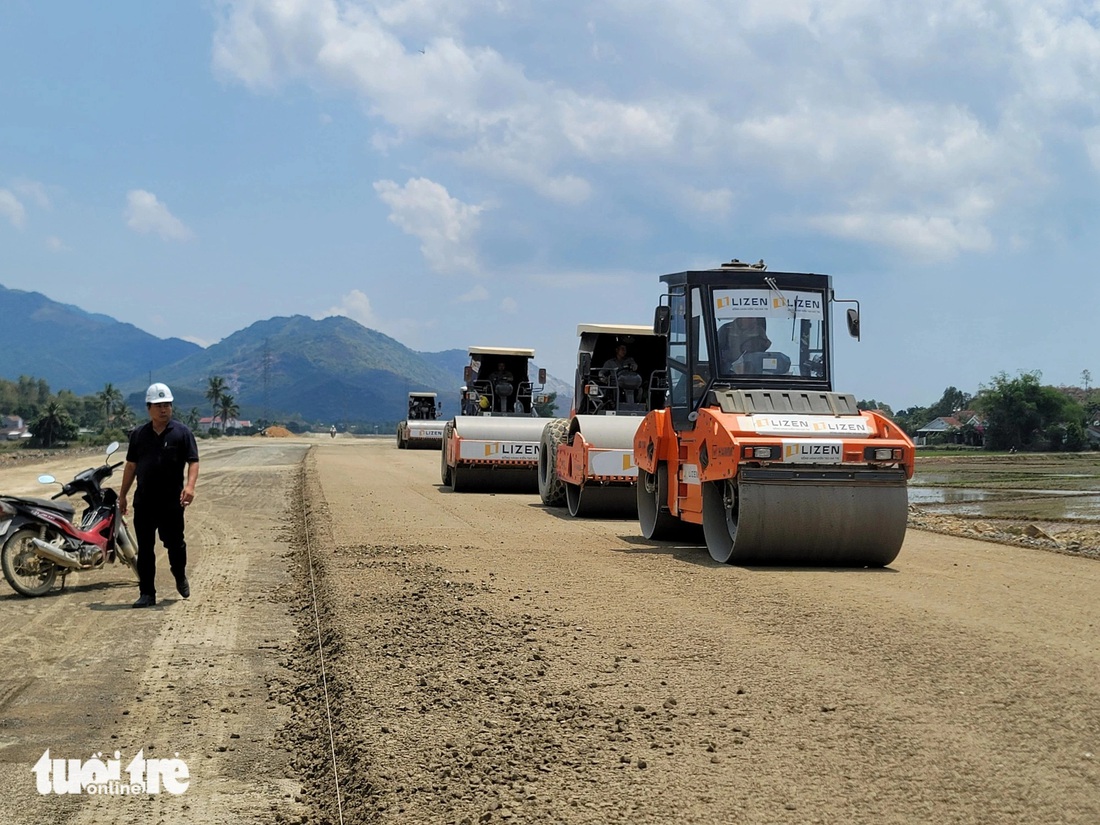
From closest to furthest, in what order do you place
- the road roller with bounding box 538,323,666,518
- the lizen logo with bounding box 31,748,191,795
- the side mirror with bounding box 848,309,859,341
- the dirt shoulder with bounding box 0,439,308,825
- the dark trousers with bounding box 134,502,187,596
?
the dirt shoulder with bounding box 0,439,308,825 → the lizen logo with bounding box 31,748,191,795 → the dark trousers with bounding box 134,502,187,596 → the side mirror with bounding box 848,309,859,341 → the road roller with bounding box 538,323,666,518

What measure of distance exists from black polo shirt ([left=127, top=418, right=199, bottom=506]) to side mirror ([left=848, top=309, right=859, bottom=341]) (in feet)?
21.5

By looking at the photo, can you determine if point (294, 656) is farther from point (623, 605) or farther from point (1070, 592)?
point (1070, 592)

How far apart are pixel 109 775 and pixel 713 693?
2891mm

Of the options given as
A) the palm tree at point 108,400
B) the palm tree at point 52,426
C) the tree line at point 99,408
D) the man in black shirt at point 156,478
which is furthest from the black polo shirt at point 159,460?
the palm tree at point 108,400

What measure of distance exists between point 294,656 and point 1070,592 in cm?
603

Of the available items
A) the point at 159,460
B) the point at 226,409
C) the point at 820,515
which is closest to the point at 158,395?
the point at 159,460

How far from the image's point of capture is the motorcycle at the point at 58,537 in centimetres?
950

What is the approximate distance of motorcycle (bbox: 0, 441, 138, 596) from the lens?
9500 millimetres

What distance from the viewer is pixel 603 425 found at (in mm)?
16812

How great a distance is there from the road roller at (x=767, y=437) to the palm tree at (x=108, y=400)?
156 metres

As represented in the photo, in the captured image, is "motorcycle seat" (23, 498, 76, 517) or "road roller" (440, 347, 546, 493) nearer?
"motorcycle seat" (23, 498, 76, 517)

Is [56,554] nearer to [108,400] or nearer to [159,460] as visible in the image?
[159,460]

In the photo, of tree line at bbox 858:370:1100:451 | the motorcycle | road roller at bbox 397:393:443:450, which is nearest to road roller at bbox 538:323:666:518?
the motorcycle

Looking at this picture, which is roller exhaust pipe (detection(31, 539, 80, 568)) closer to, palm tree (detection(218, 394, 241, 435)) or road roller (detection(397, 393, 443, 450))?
road roller (detection(397, 393, 443, 450))
